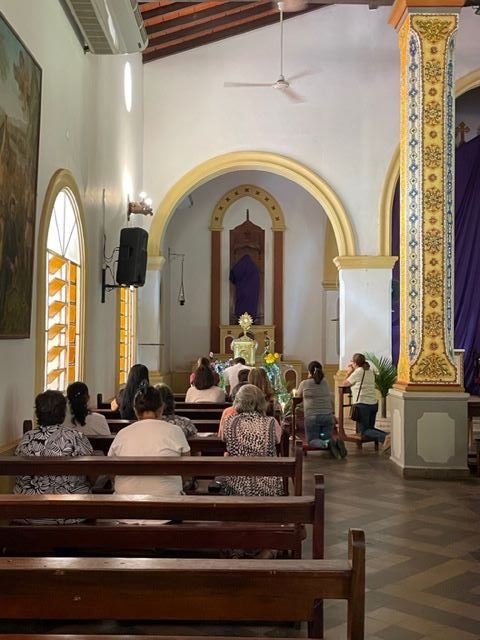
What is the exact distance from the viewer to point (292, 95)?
41.5 feet

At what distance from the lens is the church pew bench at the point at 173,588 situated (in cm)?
207

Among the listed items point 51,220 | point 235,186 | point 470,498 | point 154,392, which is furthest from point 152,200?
point 154,392

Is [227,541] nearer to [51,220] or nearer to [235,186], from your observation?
[51,220]

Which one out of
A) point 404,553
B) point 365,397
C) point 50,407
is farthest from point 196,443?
point 365,397

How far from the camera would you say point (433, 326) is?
7.84 m

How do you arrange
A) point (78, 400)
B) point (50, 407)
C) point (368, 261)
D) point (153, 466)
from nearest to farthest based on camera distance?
1. point (153, 466)
2. point (50, 407)
3. point (78, 400)
4. point (368, 261)

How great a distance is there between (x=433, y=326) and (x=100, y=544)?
5.25 meters

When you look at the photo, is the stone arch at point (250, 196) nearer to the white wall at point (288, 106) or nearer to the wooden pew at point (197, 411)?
the white wall at point (288, 106)

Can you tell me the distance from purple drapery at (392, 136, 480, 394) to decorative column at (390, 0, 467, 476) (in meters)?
6.14

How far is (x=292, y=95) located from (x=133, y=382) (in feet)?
26.0

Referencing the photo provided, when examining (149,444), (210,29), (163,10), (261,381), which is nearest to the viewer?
(149,444)

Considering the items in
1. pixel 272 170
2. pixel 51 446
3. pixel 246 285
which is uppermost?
pixel 272 170

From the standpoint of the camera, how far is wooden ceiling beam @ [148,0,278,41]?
11.8 meters

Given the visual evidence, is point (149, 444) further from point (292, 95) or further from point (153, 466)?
point (292, 95)
